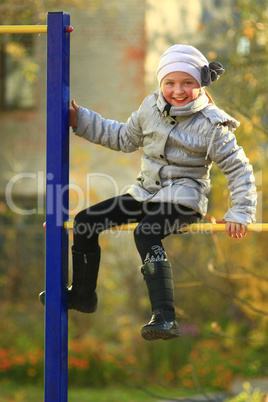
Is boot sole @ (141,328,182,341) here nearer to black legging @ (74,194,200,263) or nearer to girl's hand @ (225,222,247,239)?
black legging @ (74,194,200,263)

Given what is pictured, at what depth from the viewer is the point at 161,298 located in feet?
8.30

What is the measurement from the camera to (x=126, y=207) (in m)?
2.78

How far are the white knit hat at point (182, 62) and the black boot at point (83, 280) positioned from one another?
0.80m

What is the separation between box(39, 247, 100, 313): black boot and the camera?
2.79 m

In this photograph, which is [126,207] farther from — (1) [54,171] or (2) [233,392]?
(2) [233,392]

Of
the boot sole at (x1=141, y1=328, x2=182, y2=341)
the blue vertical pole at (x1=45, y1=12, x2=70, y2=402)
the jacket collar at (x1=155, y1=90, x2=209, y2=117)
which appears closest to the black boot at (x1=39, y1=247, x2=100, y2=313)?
the blue vertical pole at (x1=45, y1=12, x2=70, y2=402)

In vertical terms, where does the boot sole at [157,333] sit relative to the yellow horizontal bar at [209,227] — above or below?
below

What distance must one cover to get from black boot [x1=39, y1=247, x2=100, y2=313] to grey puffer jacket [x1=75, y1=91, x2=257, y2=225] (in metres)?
0.33

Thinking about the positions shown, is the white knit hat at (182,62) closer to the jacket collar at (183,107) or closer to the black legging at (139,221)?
the jacket collar at (183,107)

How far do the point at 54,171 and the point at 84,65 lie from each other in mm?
6188

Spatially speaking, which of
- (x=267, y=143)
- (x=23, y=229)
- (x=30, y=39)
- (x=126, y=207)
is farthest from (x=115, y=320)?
(x=126, y=207)

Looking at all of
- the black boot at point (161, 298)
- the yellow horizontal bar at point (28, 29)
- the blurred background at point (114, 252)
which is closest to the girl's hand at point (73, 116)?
the yellow horizontal bar at point (28, 29)

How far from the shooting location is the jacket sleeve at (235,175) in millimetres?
2573

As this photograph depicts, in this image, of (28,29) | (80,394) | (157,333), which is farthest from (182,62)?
(80,394)
